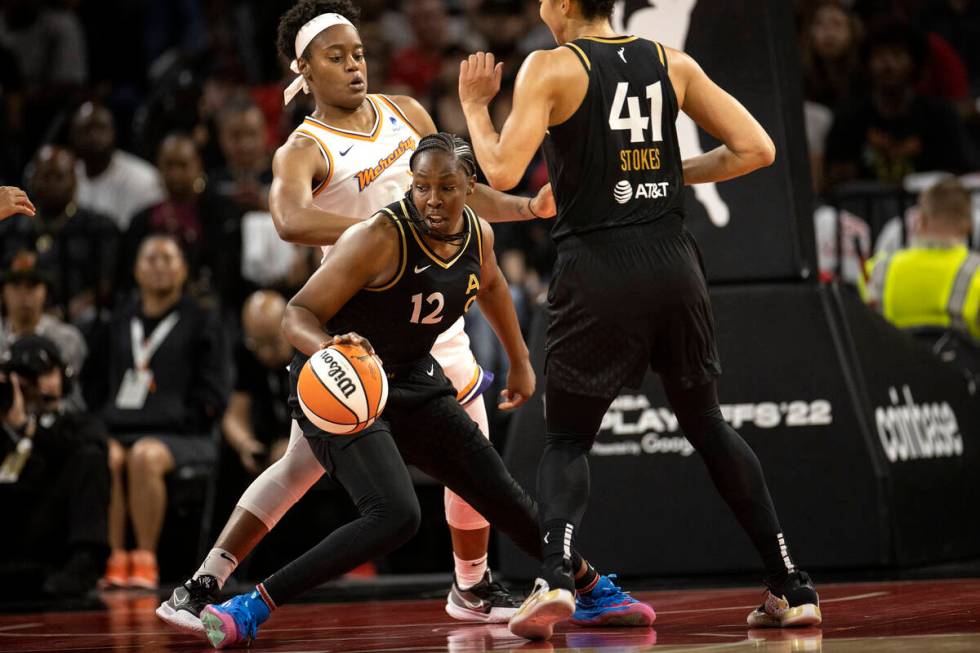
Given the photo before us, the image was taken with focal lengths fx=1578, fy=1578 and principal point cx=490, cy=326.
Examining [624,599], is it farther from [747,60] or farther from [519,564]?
[747,60]

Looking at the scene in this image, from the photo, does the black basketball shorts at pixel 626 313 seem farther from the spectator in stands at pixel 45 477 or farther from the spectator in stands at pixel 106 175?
the spectator in stands at pixel 106 175

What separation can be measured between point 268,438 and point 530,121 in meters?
4.22

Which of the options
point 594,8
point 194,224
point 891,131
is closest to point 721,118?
point 594,8

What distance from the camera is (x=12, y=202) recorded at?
5234mm

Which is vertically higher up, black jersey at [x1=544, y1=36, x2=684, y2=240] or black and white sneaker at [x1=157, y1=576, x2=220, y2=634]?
black jersey at [x1=544, y1=36, x2=684, y2=240]

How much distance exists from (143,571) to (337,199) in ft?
11.2

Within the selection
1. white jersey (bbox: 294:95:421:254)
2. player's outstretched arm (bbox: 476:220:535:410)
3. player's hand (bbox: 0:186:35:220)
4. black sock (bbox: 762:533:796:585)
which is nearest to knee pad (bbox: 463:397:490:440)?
player's outstretched arm (bbox: 476:220:535:410)

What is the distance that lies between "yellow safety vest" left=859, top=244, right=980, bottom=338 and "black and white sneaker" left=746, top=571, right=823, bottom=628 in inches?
147

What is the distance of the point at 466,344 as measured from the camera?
18.2 feet

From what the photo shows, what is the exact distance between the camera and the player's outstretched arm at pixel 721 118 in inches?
195

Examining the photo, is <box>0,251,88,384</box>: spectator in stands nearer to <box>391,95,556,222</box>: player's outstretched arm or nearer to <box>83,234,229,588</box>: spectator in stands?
<box>83,234,229,588</box>: spectator in stands

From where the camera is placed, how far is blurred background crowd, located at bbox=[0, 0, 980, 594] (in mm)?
8250

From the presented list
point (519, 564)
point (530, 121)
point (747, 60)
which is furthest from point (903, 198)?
point (530, 121)

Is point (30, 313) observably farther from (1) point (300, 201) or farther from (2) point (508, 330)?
(2) point (508, 330)
